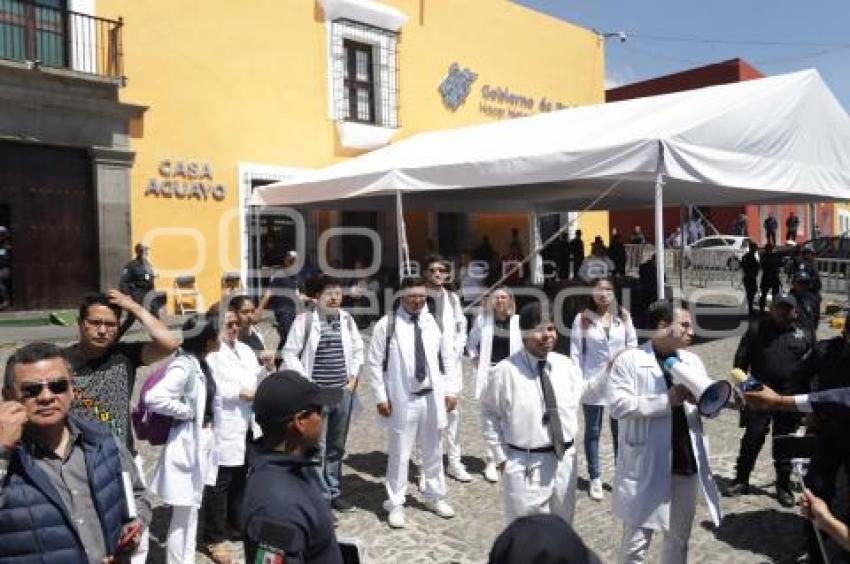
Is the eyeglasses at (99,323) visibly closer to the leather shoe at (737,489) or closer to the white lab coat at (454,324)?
the white lab coat at (454,324)

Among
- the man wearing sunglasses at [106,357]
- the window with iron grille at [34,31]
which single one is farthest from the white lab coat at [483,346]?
the window with iron grille at [34,31]

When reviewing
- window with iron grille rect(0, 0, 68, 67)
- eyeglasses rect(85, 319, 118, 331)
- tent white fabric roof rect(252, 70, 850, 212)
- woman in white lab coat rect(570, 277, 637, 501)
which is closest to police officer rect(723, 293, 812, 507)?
woman in white lab coat rect(570, 277, 637, 501)

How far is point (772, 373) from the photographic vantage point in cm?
510

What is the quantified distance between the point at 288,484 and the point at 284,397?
0.27 m

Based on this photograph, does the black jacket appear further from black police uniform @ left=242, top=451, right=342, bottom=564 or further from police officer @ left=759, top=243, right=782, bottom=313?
police officer @ left=759, top=243, right=782, bottom=313

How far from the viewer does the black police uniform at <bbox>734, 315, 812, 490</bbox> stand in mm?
5035

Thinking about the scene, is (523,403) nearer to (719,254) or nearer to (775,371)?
(775,371)

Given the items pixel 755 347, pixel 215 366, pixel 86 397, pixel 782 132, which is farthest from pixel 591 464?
pixel 782 132

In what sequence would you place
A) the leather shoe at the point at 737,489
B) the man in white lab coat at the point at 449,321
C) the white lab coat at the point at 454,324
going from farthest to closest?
1. the man in white lab coat at the point at 449,321
2. the white lab coat at the point at 454,324
3. the leather shoe at the point at 737,489

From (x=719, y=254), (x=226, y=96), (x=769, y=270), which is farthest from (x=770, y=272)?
(x=226, y=96)

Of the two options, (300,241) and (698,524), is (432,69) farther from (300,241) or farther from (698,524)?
(698,524)

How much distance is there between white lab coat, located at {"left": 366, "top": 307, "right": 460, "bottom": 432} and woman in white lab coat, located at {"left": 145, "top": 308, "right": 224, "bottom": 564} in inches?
51.4

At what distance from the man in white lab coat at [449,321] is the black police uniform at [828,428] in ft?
7.92

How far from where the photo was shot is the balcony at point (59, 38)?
11.3m
